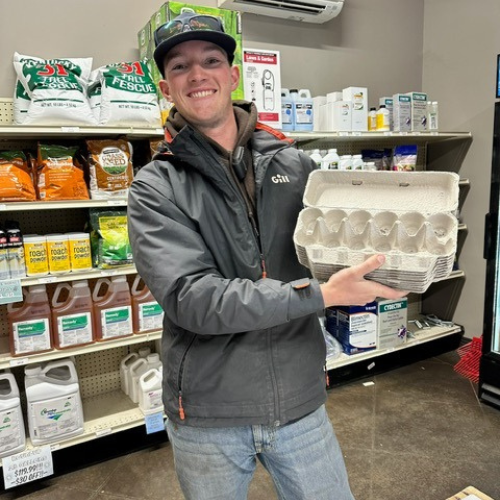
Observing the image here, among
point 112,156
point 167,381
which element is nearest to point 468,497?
point 167,381

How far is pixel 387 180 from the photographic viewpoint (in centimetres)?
132

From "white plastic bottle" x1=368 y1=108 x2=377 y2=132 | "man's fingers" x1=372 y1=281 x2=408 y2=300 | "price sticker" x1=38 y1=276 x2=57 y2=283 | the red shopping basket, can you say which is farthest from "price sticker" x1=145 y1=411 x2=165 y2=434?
"white plastic bottle" x1=368 y1=108 x2=377 y2=132

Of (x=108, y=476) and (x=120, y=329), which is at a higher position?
(x=120, y=329)

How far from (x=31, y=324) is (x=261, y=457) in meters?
1.70

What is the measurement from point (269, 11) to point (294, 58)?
0.43 metres

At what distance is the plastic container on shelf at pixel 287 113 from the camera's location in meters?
3.29

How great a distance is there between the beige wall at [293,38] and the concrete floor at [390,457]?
7.60 feet

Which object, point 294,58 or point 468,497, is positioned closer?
point 468,497

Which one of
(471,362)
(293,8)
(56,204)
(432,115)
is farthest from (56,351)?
(432,115)

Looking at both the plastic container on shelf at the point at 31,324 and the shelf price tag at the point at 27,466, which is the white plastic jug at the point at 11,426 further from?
the plastic container on shelf at the point at 31,324

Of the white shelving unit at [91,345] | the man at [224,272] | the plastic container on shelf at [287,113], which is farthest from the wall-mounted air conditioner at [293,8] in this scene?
the man at [224,272]

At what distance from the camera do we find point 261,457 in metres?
1.38

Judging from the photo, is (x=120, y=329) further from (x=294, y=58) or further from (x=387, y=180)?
(x=294, y=58)

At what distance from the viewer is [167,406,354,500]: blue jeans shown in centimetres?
127
